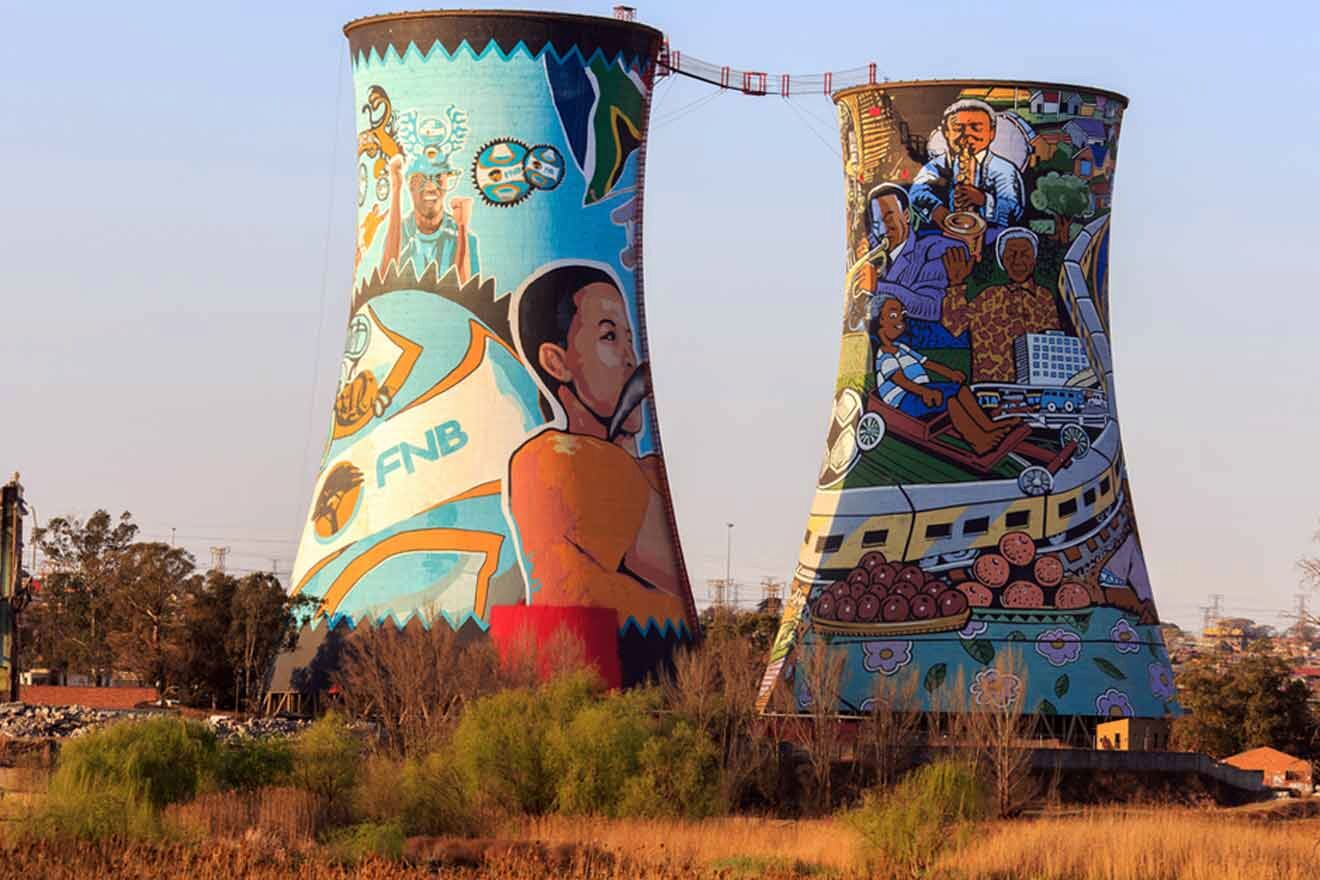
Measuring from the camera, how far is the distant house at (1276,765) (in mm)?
44531

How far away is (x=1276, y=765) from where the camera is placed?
45750 millimetres

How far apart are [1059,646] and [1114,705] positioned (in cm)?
119

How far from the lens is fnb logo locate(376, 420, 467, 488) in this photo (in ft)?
129

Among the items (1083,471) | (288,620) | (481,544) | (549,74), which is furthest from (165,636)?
(1083,471)

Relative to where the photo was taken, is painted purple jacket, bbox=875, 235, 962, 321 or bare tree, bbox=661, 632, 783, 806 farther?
painted purple jacket, bbox=875, 235, 962, 321

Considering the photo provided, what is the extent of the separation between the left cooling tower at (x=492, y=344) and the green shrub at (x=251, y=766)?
9087mm

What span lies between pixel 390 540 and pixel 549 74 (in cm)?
681

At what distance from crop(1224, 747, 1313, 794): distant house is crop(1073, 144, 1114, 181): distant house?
31.0ft

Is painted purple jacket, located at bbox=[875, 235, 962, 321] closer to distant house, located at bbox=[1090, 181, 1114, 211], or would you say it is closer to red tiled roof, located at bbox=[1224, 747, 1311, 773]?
distant house, located at bbox=[1090, 181, 1114, 211]

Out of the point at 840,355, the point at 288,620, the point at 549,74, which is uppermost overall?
the point at 549,74

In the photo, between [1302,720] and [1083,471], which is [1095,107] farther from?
[1302,720]

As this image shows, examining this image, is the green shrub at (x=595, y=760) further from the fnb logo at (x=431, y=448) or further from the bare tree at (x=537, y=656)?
the fnb logo at (x=431, y=448)

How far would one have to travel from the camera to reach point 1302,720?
1930 inches

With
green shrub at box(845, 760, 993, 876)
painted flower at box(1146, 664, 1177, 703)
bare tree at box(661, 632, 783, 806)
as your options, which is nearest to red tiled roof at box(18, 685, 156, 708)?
bare tree at box(661, 632, 783, 806)
